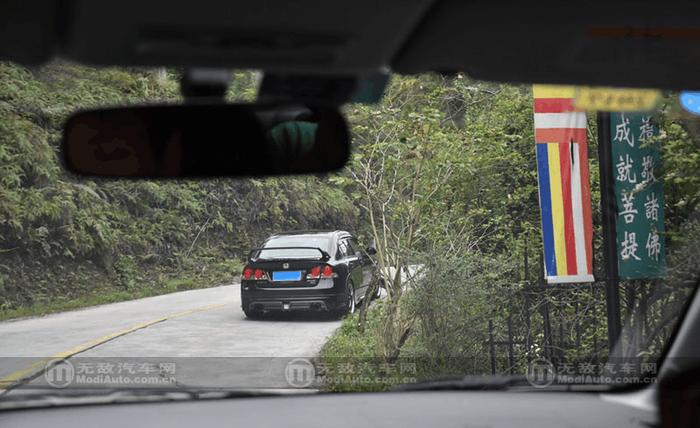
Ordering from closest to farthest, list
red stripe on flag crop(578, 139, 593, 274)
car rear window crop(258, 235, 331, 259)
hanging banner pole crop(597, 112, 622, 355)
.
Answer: hanging banner pole crop(597, 112, 622, 355)
red stripe on flag crop(578, 139, 593, 274)
car rear window crop(258, 235, 331, 259)

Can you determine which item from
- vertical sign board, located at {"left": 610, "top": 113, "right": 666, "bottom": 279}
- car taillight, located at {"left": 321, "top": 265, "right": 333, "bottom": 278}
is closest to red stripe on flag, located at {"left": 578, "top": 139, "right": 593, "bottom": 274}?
vertical sign board, located at {"left": 610, "top": 113, "right": 666, "bottom": 279}

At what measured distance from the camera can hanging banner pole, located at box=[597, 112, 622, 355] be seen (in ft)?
A: 18.3

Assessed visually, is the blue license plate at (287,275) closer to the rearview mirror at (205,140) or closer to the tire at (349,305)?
the tire at (349,305)

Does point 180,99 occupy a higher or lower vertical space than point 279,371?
higher

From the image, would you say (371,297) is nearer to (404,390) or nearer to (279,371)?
(279,371)

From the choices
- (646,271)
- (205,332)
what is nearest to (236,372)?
(205,332)

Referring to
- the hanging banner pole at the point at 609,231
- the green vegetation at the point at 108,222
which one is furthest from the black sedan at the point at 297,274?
the hanging banner pole at the point at 609,231

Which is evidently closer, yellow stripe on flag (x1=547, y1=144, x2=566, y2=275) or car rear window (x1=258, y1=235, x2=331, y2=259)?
yellow stripe on flag (x1=547, y1=144, x2=566, y2=275)

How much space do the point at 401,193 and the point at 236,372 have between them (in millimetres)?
2243

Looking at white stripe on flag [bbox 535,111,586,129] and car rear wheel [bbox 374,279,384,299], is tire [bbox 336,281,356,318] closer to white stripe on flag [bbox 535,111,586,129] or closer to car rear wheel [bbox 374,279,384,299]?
car rear wheel [bbox 374,279,384,299]

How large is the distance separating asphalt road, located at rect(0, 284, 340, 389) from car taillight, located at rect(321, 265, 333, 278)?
1.83 feet

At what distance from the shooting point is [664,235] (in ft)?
18.8

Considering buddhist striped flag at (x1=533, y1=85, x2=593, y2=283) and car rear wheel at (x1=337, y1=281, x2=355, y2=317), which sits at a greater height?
buddhist striped flag at (x1=533, y1=85, x2=593, y2=283)

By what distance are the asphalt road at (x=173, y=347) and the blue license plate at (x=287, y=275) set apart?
1.78 ft
